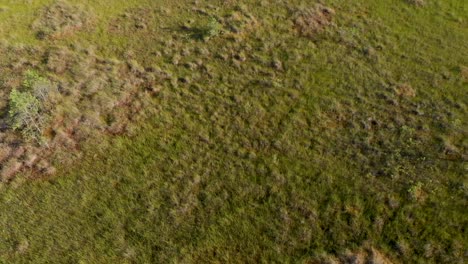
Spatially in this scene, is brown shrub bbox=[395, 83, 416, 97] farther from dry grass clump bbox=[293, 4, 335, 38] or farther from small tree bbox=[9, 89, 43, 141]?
small tree bbox=[9, 89, 43, 141]

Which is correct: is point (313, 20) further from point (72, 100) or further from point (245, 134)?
point (72, 100)

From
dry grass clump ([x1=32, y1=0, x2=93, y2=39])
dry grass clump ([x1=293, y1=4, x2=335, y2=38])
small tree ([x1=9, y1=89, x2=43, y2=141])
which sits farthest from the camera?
dry grass clump ([x1=32, y1=0, x2=93, y2=39])

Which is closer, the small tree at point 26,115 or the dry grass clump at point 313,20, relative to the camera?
the small tree at point 26,115

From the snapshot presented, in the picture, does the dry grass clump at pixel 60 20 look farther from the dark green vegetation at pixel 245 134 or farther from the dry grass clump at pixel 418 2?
the dry grass clump at pixel 418 2

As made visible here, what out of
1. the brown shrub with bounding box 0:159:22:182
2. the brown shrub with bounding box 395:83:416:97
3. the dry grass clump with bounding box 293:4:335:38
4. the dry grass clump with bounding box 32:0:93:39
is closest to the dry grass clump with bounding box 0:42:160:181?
the brown shrub with bounding box 0:159:22:182

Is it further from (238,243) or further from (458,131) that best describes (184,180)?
(458,131)

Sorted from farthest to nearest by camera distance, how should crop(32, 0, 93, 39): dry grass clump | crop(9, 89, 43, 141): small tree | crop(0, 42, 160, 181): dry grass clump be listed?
1. crop(32, 0, 93, 39): dry grass clump
2. crop(0, 42, 160, 181): dry grass clump
3. crop(9, 89, 43, 141): small tree

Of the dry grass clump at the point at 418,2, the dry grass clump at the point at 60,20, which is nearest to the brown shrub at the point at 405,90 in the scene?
the dry grass clump at the point at 418,2

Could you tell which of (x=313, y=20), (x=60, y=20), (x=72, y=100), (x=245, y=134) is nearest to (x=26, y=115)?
(x=72, y=100)
